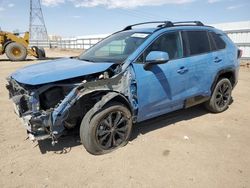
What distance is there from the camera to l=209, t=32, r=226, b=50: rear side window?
535 centimetres

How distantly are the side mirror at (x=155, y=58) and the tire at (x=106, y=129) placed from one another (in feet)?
2.51

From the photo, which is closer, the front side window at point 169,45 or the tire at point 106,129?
the tire at point 106,129

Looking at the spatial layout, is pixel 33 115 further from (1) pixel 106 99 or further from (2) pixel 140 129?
(2) pixel 140 129

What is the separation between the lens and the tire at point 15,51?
16.5 meters

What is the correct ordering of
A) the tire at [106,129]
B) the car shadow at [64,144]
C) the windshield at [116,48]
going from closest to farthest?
the tire at [106,129], the car shadow at [64,144], the windshield at [116,48]

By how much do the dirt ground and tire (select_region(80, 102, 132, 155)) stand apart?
14 centimetres

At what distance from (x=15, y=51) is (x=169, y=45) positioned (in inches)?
570

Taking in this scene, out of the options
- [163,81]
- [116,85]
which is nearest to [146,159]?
[116,85]

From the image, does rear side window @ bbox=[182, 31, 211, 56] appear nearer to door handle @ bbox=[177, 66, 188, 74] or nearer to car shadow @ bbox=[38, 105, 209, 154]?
door handle @ bbox=[177, 66, 188, 74]

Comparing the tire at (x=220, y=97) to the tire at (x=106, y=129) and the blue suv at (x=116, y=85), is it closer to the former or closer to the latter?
the blue suv at (x=116, y=85)

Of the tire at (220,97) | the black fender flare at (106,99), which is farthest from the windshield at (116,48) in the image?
the tire at (220,97)

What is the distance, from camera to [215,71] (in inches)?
206

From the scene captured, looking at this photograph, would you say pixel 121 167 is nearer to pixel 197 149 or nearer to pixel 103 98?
pixel 103 98

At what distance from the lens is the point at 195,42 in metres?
4.97
